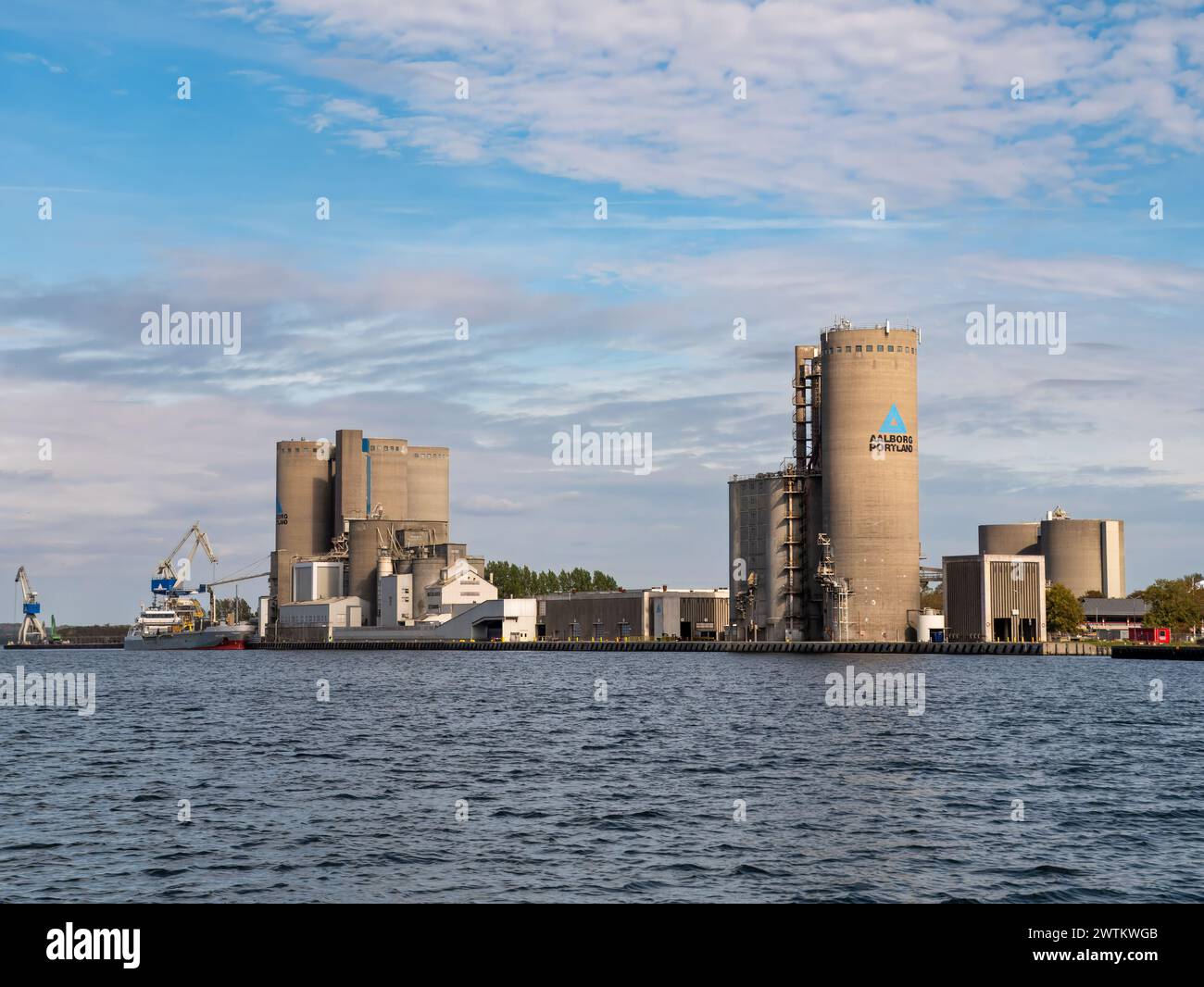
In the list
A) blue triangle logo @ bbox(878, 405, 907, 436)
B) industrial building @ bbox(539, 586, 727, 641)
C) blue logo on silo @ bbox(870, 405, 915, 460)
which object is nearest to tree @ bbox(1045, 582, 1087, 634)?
blue logo on silo @ bbox(870, 405, 915, 460)

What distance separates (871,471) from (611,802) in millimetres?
109301

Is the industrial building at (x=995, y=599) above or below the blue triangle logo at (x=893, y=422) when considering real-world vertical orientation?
below

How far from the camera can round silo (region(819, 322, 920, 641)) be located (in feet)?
460

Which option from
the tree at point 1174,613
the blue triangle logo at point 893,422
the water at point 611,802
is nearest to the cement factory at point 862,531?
the blue triangle logo at point 893,422

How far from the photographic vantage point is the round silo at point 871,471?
14012 centimetres

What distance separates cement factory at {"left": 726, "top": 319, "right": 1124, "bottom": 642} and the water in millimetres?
67858

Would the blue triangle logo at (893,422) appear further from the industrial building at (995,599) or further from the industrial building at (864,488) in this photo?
the industrial building at (995,599)

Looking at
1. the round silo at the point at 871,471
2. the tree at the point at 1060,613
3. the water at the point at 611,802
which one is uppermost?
the round silo at the point at 871,471

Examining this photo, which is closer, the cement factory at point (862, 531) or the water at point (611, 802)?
the water at point (611, 802)

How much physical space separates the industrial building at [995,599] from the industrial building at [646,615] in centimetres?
3726

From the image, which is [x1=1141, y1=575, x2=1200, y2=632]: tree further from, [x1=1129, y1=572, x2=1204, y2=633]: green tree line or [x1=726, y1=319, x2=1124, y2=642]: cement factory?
[x1=726, y1=319, x2=1124, y2=642]: cement factory
